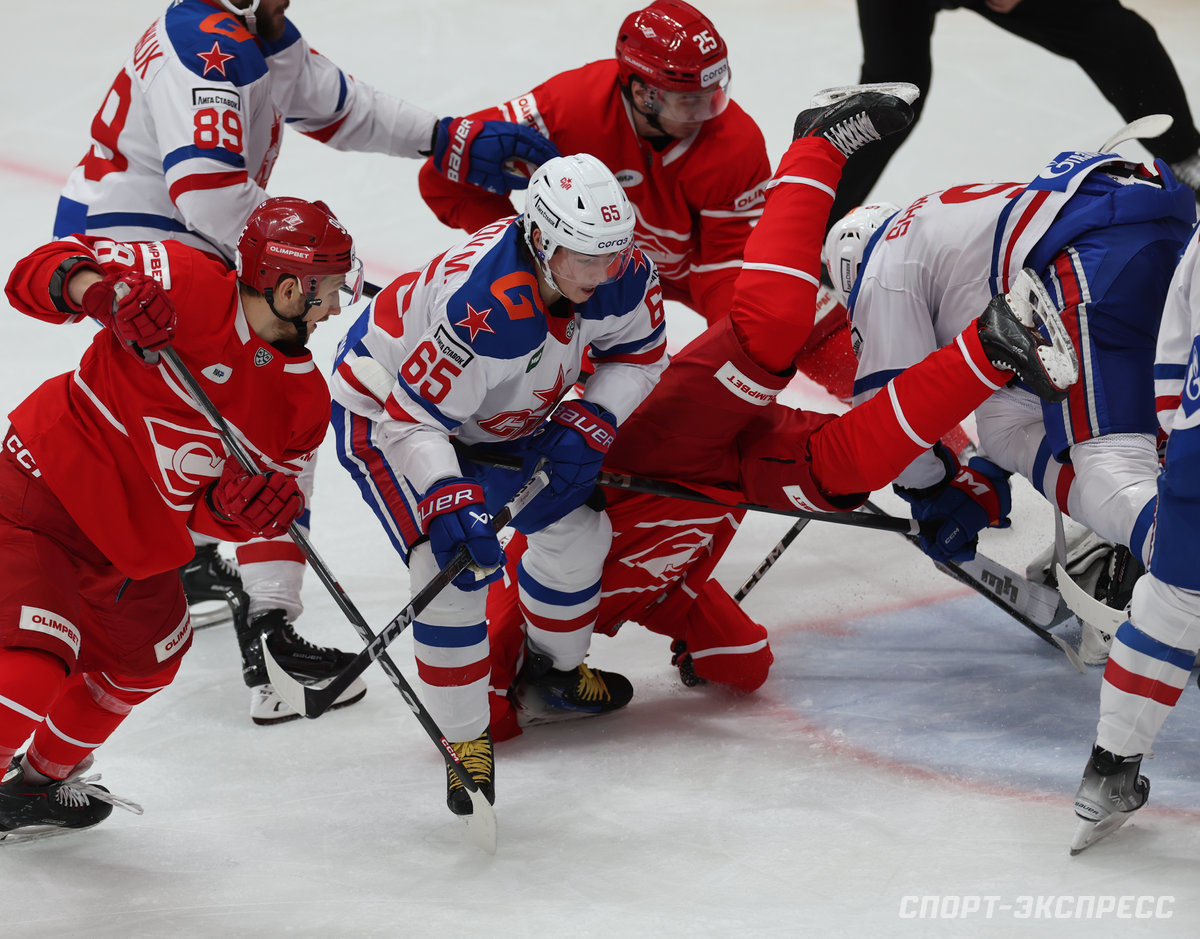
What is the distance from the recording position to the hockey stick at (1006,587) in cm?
328

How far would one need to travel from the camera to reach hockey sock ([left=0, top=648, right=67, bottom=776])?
2.34 metres

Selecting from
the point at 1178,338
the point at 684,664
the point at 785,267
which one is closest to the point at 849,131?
the point at 785,267

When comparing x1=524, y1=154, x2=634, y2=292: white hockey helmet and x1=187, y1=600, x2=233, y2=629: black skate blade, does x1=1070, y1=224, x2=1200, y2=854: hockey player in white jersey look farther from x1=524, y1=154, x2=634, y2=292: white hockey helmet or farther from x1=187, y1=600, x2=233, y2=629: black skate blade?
x1=187, y1=600, x2=233, y2=629: black skate blade

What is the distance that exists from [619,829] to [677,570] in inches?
27.5

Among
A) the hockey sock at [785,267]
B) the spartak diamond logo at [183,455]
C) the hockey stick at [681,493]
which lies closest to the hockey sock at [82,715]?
the spartak diamond logo at [183,455]

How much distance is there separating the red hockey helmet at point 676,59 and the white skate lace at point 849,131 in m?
0.40

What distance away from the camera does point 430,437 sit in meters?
2.67

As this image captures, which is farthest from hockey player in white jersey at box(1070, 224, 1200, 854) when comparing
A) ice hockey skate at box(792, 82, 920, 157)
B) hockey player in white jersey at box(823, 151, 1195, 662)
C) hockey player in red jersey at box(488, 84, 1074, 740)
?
ice hockey skate at box(792, 82, 920, 157)

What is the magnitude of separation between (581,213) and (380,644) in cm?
92

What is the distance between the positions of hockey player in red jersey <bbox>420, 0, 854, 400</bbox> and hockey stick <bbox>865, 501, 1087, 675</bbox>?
0.76 meters

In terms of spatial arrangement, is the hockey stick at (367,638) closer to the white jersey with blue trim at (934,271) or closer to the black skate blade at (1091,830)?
the black skate blade at (1091,830)

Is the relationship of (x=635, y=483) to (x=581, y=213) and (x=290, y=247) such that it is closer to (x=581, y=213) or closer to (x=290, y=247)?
(x=581, y=213)

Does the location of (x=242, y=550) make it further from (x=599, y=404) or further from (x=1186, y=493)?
(x=1186, y=493)

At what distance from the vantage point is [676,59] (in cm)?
335
